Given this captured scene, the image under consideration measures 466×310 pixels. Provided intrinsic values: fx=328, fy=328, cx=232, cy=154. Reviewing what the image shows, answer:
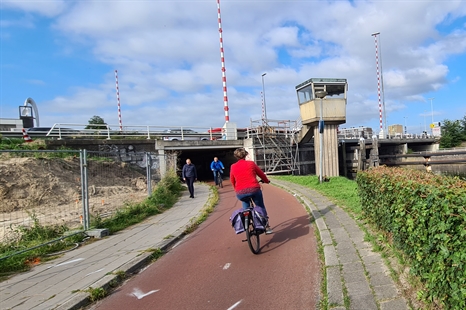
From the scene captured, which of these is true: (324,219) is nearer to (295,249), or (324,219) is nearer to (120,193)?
(295,249)

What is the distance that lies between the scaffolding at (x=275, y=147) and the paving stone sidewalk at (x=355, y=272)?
17467 mm

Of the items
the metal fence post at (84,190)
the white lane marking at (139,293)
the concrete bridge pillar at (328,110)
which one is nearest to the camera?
the white lane marking at (139,293)

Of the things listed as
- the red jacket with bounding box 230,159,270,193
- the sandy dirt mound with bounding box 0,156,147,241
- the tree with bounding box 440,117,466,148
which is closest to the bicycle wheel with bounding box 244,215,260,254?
the red jacket with bounding box 230,159,270,193

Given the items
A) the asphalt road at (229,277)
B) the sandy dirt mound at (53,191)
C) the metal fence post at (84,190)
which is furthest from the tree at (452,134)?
the metal fence post at (84,190)

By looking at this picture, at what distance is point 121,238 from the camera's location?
7039 millimetres

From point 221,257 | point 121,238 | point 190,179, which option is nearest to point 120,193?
point 190,179

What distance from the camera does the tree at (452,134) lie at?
154ft

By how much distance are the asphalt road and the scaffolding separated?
17.2 metres

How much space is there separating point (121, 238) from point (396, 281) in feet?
17.9

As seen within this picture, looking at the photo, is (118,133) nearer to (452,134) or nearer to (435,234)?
(435,234)

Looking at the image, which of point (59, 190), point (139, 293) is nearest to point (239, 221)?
point (139, 293)

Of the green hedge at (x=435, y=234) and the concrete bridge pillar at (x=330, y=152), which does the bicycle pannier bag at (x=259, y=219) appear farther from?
the concrete bridge pillar at (x=330, y=152)

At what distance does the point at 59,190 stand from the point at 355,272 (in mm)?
10812

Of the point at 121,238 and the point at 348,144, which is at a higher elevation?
the point at 348,144
